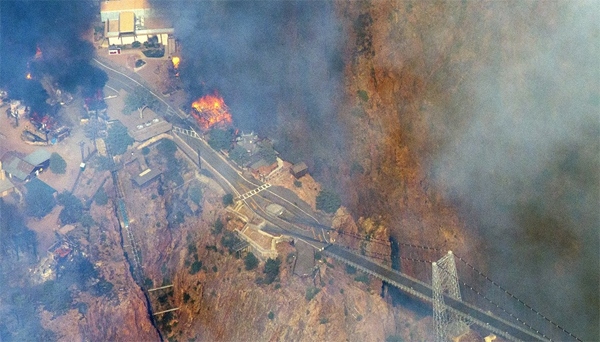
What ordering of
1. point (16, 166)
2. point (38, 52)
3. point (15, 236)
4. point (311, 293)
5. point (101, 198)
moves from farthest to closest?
point (38, 52)
point (16, 166)
point (101, 198)
point (15, 236)
point (311, 293)

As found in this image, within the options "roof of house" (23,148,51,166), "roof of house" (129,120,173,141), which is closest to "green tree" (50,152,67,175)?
"roof of house" (23,148,51,166)

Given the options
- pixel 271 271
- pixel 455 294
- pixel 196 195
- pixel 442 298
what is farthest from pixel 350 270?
pixel 196 195

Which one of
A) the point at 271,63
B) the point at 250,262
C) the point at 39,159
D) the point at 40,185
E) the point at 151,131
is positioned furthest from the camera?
the point at 151,131

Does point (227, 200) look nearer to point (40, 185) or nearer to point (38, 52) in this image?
point (40, 185)

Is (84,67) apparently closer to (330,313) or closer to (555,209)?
(330,313)

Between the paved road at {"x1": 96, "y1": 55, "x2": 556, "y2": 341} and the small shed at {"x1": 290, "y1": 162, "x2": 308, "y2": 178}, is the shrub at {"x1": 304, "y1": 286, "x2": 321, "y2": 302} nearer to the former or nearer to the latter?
the paved road at {"x1": 96, "y1": 55, "x2": 556, "y2": 341}

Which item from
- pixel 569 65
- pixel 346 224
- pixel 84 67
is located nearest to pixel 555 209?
pixel 569 65

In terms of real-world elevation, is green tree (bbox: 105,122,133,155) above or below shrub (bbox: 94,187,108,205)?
above
